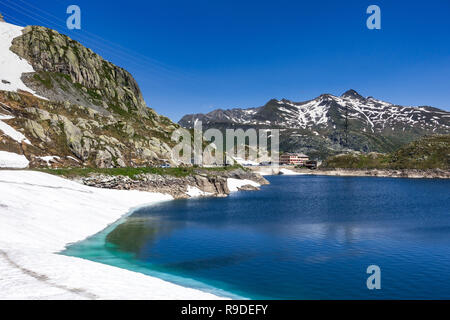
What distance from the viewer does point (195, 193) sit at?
9156 cm

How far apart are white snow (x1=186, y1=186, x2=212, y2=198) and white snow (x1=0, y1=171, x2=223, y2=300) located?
24.9 meters

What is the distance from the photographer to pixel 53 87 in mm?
128625

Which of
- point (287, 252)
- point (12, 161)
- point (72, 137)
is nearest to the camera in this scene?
point (287, 252)

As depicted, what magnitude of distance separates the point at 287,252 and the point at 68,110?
110944 mm

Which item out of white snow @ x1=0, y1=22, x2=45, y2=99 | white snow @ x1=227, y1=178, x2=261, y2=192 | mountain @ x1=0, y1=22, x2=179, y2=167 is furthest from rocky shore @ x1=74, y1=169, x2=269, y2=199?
white snow @ x1=0, y1=22, x2=45, y2=99

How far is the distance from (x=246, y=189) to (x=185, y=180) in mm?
32551

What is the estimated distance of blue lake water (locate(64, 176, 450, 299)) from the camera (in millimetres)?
23188

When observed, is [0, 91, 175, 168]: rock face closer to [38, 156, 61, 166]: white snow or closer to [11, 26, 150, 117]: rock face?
[38, 156, 61, 166]: white snow

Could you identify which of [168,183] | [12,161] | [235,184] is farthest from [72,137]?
[235,184]

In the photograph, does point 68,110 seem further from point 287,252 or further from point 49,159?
point 287,252
